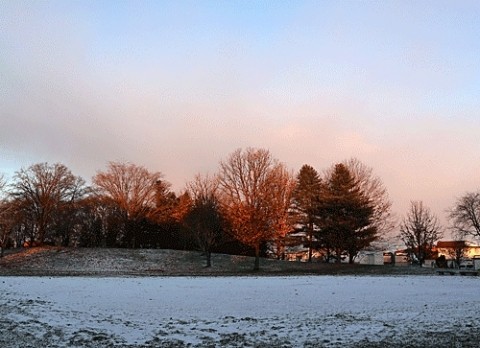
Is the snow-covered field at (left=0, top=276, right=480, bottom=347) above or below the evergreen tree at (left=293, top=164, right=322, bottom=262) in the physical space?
below

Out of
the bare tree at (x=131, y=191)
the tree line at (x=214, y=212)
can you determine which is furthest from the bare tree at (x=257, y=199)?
the bare tree at (x=131, y=191)

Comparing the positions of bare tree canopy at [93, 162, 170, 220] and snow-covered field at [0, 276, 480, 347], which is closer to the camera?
snow-covered field at [0, 276, 480, 347]

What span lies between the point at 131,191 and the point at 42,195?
1240cm

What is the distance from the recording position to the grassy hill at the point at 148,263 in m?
46.6

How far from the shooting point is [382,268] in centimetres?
4922

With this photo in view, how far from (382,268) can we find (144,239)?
3504cm

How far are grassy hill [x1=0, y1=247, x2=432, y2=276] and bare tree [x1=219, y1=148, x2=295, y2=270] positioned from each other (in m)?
3.46

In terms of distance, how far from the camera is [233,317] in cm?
1445

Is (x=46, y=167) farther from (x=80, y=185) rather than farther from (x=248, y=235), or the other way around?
(x=248, y=235)

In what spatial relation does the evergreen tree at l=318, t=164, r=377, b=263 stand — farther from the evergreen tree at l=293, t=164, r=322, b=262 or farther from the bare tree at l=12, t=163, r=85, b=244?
the bare tree at l=12, t=163, r=85, b=244

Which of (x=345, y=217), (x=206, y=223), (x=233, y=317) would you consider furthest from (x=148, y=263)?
(x=233, y=317)

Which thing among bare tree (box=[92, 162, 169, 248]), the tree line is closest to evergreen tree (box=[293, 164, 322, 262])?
the tree line

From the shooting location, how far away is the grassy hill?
4658 centimetres

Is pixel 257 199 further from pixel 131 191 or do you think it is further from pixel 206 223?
pixel 131 191
